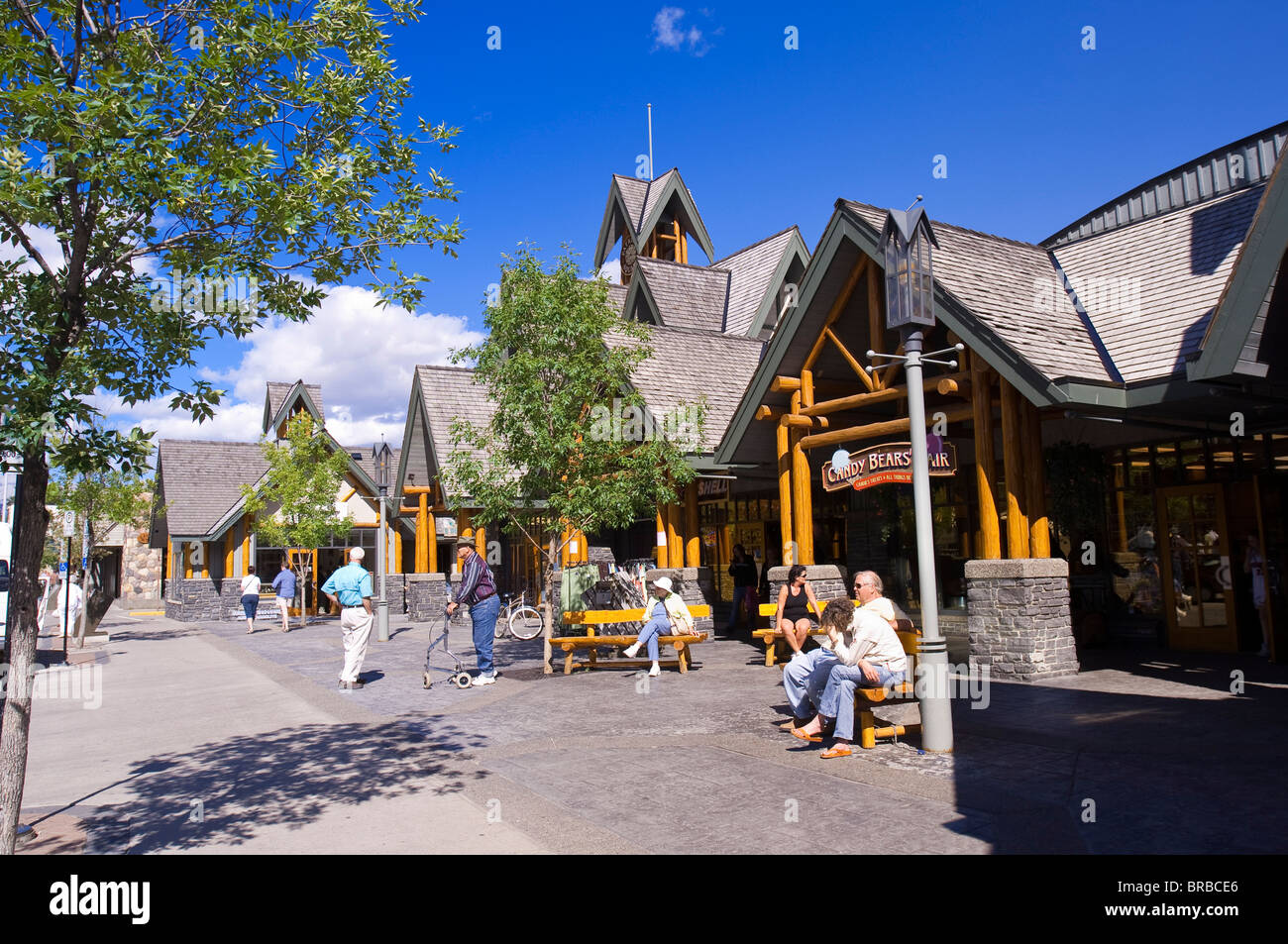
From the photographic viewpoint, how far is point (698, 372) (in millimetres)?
19953

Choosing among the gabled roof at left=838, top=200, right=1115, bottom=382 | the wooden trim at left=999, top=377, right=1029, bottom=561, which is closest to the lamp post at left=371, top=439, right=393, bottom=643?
the gabled roof at left=838, top=200, right=1115, bottom=382

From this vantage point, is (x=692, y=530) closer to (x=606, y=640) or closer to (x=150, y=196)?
(x=606, y=640)

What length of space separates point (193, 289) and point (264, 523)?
2534 centimetres

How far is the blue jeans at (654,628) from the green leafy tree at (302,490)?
18.3 meters

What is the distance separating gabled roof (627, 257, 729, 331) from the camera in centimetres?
2759

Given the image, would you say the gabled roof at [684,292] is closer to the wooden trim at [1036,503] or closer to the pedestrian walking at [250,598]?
the pedestrian walking at [250,598]

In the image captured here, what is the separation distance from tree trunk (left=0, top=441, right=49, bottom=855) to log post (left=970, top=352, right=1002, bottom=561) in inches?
390

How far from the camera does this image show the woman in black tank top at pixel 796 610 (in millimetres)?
11773

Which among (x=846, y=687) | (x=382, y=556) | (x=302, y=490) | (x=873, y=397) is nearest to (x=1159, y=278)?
(x=873, y=397)

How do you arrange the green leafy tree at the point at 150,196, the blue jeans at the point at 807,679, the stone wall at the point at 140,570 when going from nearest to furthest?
the green leafy tree at the point at 150,196, the blue jeans at the point at 807,679, the stone wall at the point at 140,570

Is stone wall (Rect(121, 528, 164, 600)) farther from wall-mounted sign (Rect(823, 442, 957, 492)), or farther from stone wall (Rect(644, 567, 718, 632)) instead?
wall-mounted sign (Rect(823, 442, 957, 492))

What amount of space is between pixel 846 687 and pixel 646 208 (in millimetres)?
28076

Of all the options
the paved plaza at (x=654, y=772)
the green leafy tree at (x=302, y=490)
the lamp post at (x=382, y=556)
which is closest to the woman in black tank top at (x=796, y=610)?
the paved plaza at (x=654, y=772)
